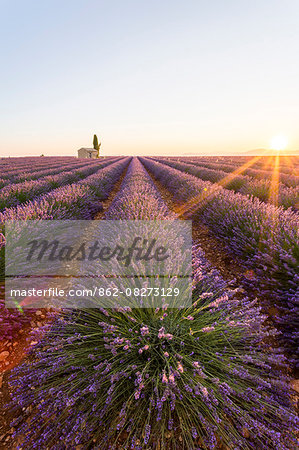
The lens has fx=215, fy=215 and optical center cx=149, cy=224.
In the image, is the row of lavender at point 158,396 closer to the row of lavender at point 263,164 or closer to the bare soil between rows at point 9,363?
the bare soil between rows at point 9,363

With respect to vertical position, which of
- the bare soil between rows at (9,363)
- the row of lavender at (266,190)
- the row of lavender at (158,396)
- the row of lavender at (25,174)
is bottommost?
the bare soil between rows at (9,363)

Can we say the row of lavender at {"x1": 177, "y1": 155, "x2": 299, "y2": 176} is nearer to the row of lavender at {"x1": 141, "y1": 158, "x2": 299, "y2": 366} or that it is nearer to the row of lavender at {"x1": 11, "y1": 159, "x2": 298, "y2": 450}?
the row of lavender at {"x1": 141, "y1": 158, "x2": 299, "y2": 366}

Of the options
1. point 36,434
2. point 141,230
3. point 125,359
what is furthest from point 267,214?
point 36,434

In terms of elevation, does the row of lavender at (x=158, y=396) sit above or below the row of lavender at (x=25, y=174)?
below

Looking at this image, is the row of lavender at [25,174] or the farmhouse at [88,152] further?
the farmhouse at [88,152]

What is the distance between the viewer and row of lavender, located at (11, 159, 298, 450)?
1.19m

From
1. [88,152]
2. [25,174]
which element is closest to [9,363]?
[25,174]

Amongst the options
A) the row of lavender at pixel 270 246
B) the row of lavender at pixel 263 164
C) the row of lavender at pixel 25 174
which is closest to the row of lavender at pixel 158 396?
the row of lavender at pixel 270 246

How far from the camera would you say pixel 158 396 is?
1255 millimetres

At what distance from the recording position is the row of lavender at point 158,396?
3.89 feet

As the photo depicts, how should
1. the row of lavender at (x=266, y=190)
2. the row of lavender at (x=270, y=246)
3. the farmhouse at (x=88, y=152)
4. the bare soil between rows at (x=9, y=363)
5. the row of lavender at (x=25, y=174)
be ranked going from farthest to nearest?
the farmhouse at (x=88, y=152)
the row of lavender at (x=25, y=174)
the row of lavender at (x=266, y=190)
the row of lavender at (x=270, y=246)
the bare soil between rows at (x=9, y=363)

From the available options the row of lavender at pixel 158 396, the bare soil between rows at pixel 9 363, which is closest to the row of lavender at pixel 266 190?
the row of lavender at pixel 158 396

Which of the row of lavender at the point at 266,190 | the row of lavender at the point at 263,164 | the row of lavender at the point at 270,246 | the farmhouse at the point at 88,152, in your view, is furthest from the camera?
the farmhouse at the point at 88,152

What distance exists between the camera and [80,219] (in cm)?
528
